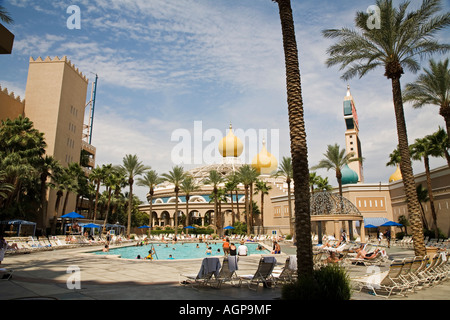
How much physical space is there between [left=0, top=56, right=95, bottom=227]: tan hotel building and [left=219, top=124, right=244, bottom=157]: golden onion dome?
1482 inches

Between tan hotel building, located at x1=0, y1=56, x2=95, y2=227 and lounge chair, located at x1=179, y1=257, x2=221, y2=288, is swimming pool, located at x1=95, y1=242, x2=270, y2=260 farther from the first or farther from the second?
tan hotel building, located at x1=0, y1=56, x2=95, y2=227

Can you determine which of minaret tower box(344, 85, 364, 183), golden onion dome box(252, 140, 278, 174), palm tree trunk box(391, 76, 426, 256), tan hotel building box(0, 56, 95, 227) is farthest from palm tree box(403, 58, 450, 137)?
minaret tower box(344, 85, 364, 183)

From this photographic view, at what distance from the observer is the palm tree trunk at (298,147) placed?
7254 mm

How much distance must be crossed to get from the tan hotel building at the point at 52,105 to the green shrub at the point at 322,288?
38093 mm

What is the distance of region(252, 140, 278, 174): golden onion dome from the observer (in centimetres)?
7044

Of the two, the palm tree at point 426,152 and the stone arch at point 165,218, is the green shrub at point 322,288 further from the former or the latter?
the stone arch at point 165,218

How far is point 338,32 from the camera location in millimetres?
15875

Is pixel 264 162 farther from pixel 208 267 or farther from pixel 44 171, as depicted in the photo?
pixel 208 267

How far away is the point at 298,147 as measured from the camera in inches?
310

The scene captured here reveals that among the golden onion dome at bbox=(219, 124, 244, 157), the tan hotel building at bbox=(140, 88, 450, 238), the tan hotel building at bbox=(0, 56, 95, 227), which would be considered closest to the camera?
the tan hotel building at bbox=(140, 88, 450, 238)

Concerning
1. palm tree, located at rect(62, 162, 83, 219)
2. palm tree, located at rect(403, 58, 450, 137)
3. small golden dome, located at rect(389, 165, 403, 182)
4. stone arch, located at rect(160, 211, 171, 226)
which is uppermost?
small golden dome, located at rect(389, 165, 403, 182)

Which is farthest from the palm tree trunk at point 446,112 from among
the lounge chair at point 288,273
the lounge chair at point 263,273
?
the lounge chair at point 263,273

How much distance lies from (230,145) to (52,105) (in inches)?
1666
